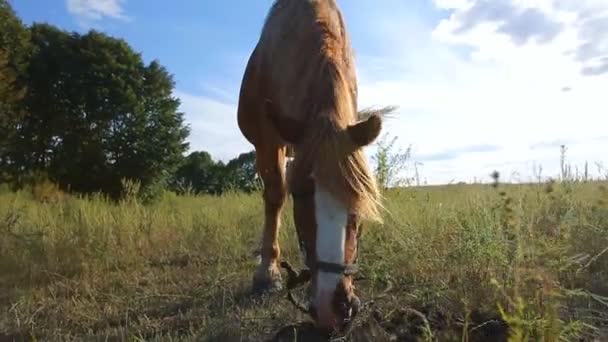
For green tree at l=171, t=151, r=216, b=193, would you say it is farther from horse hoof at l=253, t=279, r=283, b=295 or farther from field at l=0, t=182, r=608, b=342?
horse hoof at l=253, t=279, r=283, b=295

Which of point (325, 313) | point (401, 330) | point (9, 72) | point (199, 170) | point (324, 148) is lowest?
point (401, 330)

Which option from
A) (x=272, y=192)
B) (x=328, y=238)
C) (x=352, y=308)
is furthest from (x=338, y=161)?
(x=272, y=192)

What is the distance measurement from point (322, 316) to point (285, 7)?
3.27 metres

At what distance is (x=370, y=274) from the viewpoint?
4.16 m

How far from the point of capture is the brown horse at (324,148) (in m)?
2.82

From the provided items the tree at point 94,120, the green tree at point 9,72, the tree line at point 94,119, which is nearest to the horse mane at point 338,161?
the green tree at point 9,72

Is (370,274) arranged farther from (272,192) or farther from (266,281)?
(272,192)

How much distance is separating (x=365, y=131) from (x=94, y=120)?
19.4 metres

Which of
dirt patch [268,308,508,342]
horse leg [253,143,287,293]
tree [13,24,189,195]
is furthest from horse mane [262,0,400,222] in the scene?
tree [13,24,189,195]

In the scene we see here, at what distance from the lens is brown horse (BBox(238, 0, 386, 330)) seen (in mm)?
2824

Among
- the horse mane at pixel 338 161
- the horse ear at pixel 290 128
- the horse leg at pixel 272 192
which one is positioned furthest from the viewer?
the horse leg at pixel 272 192

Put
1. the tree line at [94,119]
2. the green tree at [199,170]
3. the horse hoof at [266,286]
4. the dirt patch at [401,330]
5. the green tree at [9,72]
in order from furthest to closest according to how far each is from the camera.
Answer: the green tree at [199,170] < the tree line at [94,119] < the green tree at [9,72] < the horse hoof at [266,286] < the dirt patch at [401,330]

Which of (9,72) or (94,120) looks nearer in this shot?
(9,72)

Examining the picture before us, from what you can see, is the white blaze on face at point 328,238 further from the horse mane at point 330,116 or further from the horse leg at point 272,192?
the horse leg at point 272,192
